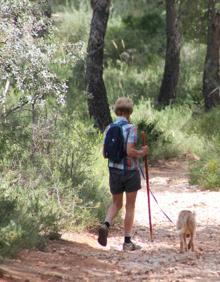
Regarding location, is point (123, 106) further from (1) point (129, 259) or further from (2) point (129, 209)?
(1) point (129, 259)

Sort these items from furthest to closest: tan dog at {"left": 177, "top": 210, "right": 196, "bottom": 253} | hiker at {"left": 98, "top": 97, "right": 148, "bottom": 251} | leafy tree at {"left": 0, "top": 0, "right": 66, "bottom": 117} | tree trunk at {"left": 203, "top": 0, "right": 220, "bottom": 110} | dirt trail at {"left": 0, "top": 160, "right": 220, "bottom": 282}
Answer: tree trunk at {"left": 203, "top": 0, "right": 220, "bottom": 110} → leafy tree at {"left": 0, "top": 0, "right": 66, "bottom": 117} → tan dog at {"left": 177, "top": 210, "right": 196, "bottom": 253} → hiker at {"left": 98, "top": 97, "right": 148, "bottom": 251} → dirt trail at {"left": 0, "top": 160, "right": 220, "bottom": 282}

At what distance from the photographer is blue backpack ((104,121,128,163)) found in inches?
326

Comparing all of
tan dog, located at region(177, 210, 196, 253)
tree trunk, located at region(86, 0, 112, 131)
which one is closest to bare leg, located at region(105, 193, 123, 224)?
tan dog, located at region(177, 210, 196, 253)

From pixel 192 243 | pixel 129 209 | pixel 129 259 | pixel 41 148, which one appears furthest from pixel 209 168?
pixel 129 259

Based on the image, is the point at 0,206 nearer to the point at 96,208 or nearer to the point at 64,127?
the point at 96,208

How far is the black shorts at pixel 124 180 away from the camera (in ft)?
27.8

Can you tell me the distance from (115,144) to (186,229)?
4.12 ft

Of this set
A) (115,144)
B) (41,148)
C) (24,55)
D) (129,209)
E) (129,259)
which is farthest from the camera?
(41,148)

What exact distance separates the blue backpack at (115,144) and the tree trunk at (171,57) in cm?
1448

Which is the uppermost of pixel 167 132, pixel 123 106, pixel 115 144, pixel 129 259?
pixel 123 106

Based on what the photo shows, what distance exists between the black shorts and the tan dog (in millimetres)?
634

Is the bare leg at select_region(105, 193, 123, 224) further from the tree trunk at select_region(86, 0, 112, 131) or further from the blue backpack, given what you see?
the tree trunk at select_region(86, 0, 112, 131)

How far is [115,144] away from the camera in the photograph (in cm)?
829

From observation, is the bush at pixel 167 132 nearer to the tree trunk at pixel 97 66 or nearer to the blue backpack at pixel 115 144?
the tree trunk at pixel 97 66
